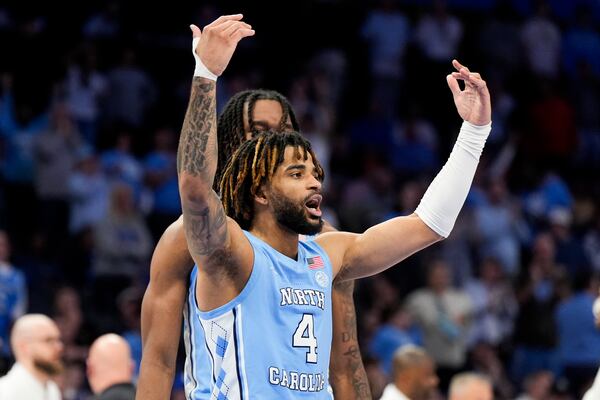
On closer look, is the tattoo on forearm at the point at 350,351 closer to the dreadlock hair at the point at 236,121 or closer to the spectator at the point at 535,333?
the dreadlock hair at the point at 236,121

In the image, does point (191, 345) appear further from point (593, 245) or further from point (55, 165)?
point (593, 245)

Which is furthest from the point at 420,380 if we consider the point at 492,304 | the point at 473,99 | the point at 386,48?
the point at 386,48

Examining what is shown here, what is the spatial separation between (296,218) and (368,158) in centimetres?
960

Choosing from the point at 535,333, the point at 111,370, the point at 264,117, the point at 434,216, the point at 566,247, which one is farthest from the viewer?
the point at 566,247

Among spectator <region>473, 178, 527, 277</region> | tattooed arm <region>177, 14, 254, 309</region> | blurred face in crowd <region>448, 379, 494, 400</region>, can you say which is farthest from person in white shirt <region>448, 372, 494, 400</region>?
spectator <region>473, 178, 527, 277</region>

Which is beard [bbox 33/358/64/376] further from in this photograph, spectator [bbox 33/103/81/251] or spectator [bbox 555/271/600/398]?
spectator [bbox 555/271/600/398]

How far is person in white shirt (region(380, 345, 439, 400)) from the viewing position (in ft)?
24.9

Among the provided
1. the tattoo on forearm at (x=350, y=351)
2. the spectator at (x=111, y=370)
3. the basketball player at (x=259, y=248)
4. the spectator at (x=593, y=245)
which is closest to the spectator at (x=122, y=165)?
the spectator at (x=111, y=370)

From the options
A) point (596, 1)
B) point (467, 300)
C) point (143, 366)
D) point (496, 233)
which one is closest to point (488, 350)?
point (467, 300)

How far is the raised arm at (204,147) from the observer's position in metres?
3.59

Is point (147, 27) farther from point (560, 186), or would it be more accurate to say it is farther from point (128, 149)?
point (560, 186)

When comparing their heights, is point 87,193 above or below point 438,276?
above

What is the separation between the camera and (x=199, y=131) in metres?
3.63

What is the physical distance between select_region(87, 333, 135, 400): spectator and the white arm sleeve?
2564 mm
